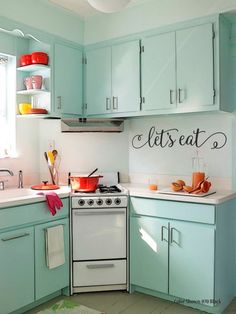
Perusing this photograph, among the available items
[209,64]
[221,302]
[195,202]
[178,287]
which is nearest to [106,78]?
[209,64]

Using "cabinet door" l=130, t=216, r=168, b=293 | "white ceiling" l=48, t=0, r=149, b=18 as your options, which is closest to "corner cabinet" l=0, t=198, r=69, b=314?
"cabinet door" l=130, t=216, r=168, b=293

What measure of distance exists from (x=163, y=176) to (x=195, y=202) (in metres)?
0.80

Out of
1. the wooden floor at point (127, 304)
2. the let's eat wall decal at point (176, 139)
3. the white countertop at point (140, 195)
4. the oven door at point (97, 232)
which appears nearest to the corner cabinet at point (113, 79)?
the let's eat wall decal at point (176, 139)

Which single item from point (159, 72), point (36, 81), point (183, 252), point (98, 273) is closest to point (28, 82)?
point (36, 81)

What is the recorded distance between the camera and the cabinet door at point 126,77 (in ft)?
10.6

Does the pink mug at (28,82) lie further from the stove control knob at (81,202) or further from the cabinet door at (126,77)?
the stove control knob at (81,202)

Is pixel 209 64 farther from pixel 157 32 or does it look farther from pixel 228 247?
pixel 228 247

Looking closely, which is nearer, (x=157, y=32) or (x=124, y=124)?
(x=157, y=32)

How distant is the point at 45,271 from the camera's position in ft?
9.36

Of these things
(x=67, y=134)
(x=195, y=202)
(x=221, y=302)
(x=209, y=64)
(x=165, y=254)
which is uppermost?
(x=209, y=64)

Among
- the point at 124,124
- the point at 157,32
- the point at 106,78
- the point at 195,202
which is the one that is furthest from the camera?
the point at 124,124

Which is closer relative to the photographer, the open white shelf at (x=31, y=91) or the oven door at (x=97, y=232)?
the oven door at (x=97, y=232)

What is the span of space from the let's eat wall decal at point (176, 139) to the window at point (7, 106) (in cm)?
130

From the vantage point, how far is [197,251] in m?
2.71
